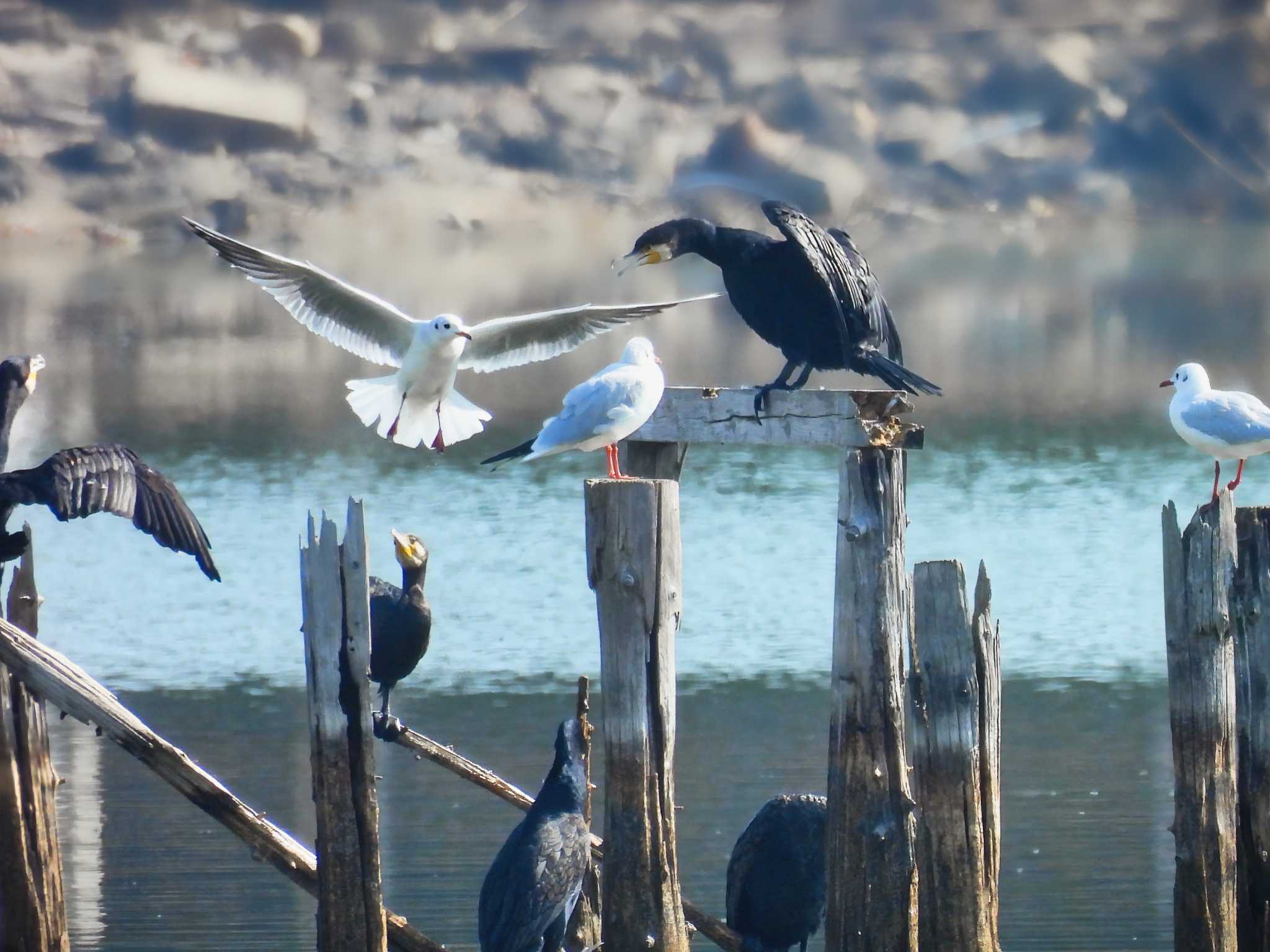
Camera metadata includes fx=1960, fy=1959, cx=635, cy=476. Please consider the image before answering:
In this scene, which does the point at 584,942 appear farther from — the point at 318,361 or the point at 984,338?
the point at 984,338

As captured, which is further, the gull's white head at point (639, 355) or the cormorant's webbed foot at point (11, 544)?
the gull's white head at point (639, 355)

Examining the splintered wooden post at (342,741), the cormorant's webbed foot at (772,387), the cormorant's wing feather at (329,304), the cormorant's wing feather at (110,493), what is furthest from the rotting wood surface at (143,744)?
the cormorant's wing feather at (329,304)

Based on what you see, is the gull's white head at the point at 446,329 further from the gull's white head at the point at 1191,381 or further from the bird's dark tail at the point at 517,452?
the gull's white head at the point at 1191,381

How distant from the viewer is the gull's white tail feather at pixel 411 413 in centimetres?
861

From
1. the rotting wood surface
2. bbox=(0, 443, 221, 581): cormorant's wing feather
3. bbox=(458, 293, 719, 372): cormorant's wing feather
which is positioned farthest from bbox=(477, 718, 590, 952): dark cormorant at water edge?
bbox=(458, 293, 719, 372): cormorant's wing feather

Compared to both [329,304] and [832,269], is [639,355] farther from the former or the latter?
[329,304]

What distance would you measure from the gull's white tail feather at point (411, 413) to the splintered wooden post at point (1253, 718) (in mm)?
3453

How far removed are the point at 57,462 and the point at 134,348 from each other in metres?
31.3

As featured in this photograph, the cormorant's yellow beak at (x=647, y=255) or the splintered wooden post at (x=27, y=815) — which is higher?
the cormorant's yellow beak at (x=647, y=255)

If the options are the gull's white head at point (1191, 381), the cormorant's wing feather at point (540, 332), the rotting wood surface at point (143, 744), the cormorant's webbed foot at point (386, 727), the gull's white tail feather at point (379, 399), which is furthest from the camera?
the gull's white tail feather at point (379, 399)

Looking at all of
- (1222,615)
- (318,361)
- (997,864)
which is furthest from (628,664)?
(318,361)

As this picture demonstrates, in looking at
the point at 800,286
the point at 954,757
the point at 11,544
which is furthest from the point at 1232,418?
the point at 11,544

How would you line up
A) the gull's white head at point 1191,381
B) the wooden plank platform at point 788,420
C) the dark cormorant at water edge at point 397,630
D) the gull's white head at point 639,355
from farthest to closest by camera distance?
the dark cormorant at water edge at point 397,630, the gull's white head at point 1191,381, the gull's white head at point 639,355, the wooden plank platform at point 788,420

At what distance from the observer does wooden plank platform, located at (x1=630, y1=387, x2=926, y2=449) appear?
6668mm
